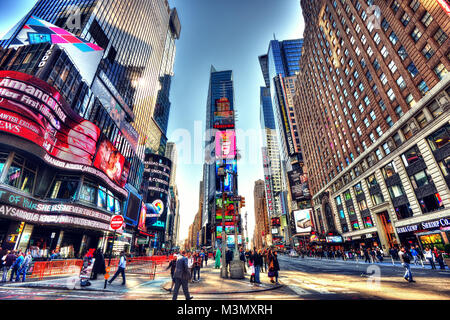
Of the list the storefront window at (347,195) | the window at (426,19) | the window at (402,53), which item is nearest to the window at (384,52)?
the window at (402,53)

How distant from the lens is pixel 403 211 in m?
30.2

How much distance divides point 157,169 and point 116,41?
44619 mm

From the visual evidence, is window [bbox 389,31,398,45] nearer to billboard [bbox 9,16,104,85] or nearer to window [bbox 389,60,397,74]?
window [bbox 389,60,397,74]

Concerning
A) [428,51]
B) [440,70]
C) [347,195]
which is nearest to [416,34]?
[428,51]

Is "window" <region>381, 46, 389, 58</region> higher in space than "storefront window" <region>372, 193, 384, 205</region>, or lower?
higher

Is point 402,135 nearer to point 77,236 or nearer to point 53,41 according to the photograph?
point 77,236

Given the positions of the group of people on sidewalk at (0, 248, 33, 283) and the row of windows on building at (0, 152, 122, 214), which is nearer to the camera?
the group of people on sidewalk at (0, 248, 33, 283)

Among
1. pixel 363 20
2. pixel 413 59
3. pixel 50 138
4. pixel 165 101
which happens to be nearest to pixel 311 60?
pixel 363 20

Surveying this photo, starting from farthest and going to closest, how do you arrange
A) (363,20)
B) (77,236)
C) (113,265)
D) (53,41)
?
1. (363,20)
2. (53,41)
3. (77,236)
4. (113,265)

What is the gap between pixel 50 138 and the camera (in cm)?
2394

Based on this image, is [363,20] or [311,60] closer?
[363,20]

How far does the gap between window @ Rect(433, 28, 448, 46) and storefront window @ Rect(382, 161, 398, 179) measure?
1606cm

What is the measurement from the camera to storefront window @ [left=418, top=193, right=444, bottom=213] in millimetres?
24233

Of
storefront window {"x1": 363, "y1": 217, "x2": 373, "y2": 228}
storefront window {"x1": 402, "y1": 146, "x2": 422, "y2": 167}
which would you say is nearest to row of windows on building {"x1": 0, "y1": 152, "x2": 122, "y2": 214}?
storefront window {"x1": 402, "y1": 146, "x2": 422, "y2": 167}
